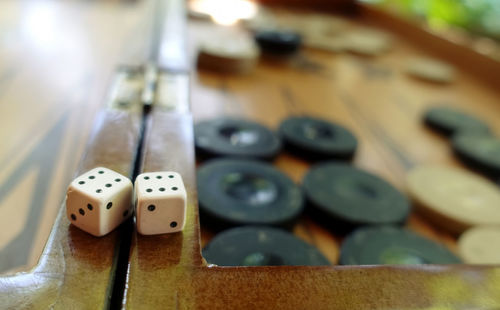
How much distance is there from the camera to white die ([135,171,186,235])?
0.66 metres

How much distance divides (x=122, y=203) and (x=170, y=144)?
10.5 inches

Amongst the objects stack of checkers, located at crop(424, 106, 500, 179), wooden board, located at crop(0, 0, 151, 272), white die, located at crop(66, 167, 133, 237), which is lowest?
wooden board, located at crop(0, 0, 151, 272)

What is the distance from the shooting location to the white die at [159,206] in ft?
2.15

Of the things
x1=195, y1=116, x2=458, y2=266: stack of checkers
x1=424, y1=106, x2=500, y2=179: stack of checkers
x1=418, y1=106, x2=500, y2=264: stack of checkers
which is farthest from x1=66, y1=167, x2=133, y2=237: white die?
x1=424, y1=106, x2=500, y2=179: stack of checkers

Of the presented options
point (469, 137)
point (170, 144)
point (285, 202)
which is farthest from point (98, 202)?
point (469, 137)

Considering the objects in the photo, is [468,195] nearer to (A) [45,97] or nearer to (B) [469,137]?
(B) [469,137]

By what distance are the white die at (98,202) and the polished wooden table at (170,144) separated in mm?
21

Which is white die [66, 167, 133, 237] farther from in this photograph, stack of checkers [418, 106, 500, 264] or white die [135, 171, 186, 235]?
stack of checkers [418, 106, 500, 264]

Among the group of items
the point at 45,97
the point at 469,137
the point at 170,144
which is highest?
the point at 170,144

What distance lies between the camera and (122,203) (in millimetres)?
689

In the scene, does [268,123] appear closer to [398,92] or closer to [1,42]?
[398,92]

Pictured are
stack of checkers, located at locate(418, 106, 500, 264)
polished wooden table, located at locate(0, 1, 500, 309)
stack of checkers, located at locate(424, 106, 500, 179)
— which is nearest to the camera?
polished wooden table, located at locate(0, 1, 500, 309)

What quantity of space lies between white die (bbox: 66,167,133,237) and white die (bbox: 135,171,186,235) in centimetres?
3

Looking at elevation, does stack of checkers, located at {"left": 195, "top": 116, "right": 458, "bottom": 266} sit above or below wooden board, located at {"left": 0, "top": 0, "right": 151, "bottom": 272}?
above
